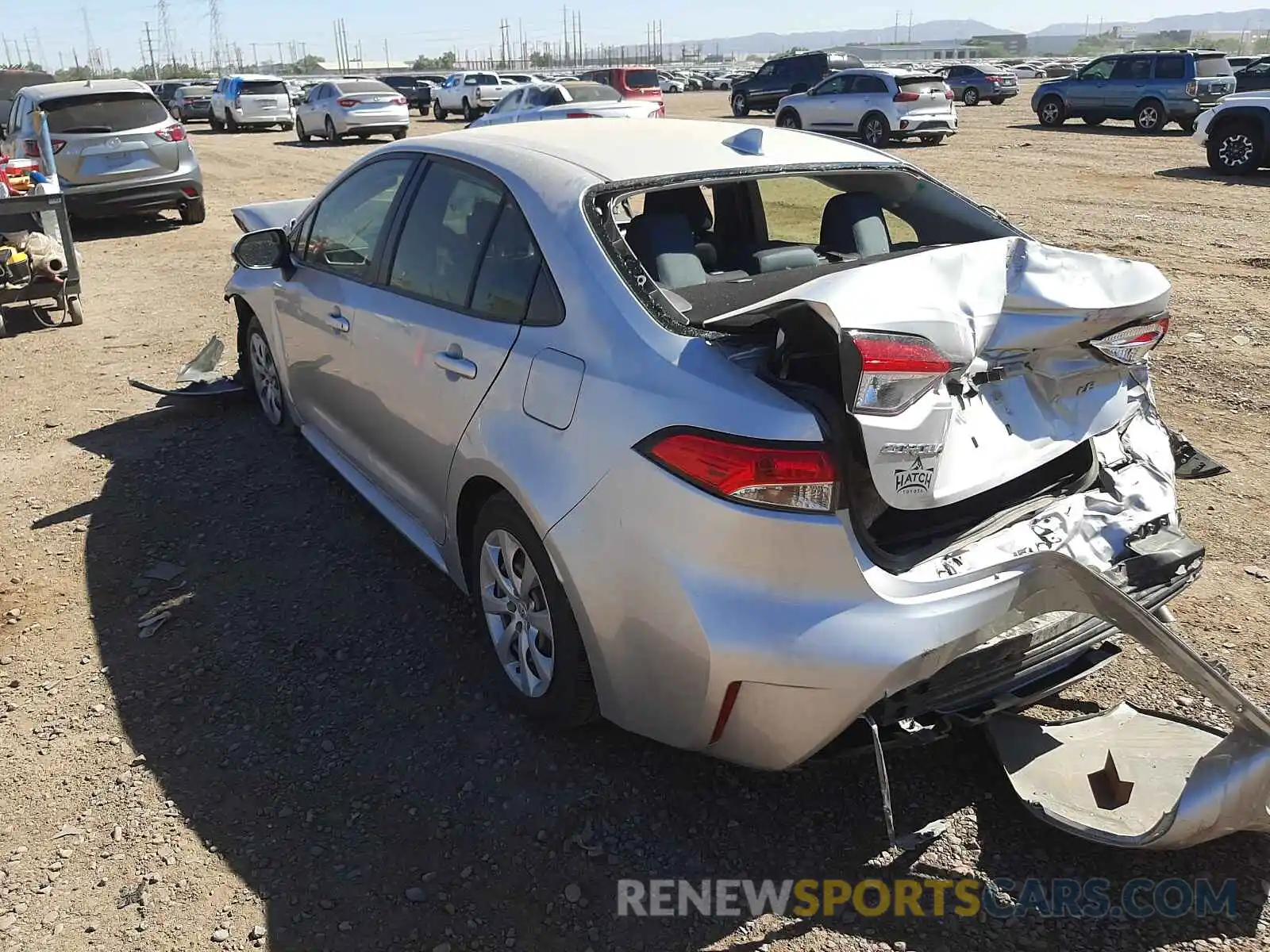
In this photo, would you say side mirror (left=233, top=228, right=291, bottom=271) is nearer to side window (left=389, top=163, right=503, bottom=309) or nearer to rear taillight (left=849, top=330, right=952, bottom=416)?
side window (left=389, top=163, right=503, bottom=309)

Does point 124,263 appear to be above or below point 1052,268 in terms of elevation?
below

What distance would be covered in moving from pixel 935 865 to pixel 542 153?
2.43 m

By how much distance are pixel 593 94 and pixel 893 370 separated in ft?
69.3

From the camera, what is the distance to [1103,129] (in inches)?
952

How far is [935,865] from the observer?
2.68 metres

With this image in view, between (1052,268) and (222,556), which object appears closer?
(1052,268)

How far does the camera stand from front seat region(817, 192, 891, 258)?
3730 millimetres

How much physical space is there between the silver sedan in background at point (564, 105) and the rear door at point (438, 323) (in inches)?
654

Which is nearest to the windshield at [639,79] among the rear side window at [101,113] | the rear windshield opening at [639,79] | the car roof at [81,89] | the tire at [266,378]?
the rear windshield opening at [639,79]

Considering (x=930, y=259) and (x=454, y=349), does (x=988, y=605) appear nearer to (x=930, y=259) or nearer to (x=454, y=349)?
(x=930, y=259)

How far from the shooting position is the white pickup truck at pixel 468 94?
33.1 metres

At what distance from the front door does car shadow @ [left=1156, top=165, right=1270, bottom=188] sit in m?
13.8

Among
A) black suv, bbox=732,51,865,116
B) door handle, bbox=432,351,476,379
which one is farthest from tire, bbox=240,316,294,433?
black suv, bbox=732,51,865,116

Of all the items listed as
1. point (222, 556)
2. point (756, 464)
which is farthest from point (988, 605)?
point (222, 556)
